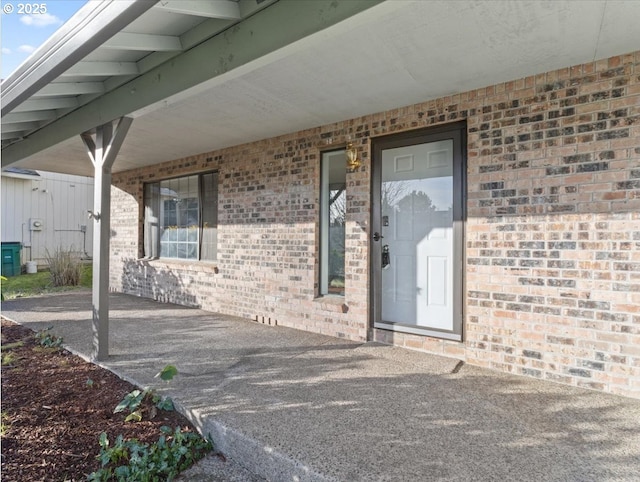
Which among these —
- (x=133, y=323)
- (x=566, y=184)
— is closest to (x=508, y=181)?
(x=566, y=184)

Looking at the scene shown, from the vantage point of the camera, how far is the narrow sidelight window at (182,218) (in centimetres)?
646

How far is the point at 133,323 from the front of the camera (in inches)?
207

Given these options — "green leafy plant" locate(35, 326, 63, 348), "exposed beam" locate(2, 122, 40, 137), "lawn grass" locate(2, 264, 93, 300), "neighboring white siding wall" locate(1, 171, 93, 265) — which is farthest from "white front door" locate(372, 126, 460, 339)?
"neighboring white siding wall" locate(1, 171, 93, 265)

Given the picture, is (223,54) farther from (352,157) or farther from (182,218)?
(182,218)

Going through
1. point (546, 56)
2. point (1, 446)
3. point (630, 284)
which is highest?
point (546, 56)

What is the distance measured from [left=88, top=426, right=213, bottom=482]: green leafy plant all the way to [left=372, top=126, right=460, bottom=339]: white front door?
2447 millimetres

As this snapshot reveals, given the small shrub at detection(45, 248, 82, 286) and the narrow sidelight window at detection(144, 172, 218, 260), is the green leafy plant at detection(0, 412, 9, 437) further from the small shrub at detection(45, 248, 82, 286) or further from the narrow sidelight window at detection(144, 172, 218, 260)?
the small shrub at detection(45, 248, 82, 286)

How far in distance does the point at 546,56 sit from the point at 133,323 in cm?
547

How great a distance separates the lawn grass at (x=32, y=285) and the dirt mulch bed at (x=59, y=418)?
5.25 metres

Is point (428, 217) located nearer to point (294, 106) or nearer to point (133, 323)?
point (294, 106)

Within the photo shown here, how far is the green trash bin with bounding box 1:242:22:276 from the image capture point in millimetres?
10570

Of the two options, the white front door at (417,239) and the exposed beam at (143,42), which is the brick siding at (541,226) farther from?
the exposed beam at (143,42)

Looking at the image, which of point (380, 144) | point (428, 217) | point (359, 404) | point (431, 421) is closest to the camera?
point (431, 421)

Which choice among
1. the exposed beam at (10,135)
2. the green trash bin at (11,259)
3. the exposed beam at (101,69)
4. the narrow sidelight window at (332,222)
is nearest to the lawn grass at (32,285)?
the green trash bin at (11,259)
